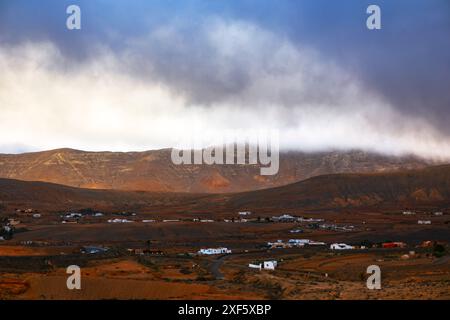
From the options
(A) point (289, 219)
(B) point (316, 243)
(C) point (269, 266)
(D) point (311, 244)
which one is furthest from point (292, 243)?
(A) point (289, 219)

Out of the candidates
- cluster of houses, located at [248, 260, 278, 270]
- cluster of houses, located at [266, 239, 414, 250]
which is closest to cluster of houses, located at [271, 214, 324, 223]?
cluster of houses, located at [266, 239, 414, 250]

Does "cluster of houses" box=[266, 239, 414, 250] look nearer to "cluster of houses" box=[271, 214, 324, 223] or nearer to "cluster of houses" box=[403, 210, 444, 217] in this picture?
"cluster of houses" box=[271, 214, 324, 223]

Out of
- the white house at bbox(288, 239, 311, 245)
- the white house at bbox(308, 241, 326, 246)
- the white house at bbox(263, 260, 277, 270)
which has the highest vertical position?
the white house at bbox(263, 260, 277, 270)

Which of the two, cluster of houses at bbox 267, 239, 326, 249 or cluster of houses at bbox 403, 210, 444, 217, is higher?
cluster of houses at bbox 403, 210, 444, 217

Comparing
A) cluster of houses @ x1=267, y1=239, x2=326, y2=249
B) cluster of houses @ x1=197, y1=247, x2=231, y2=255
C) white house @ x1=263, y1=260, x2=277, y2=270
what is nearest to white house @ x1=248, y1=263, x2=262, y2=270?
white house @ x1=263, y1=260, x2=277, y2=270

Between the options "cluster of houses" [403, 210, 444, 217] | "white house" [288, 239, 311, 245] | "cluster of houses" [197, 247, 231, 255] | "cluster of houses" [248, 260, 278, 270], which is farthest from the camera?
"cluster of houses" [403, 210, 444, 217]

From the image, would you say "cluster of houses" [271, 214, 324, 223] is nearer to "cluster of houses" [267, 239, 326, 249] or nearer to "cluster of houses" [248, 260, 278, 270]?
"cluster of houses" [267, 239, 326, 249]

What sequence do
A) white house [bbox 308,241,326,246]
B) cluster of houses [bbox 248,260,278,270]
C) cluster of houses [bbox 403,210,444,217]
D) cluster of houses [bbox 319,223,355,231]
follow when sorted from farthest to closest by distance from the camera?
cluster of houses [bbox 403,210,444,217], cluster of houses [bbox 319,223,355,231], white house [bbox 308,241,326,246], cluster of houses [bbox 248,260,278,270]

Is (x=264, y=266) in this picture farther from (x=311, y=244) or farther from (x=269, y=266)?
(x=311, y=244)

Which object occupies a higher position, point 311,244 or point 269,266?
point 269,266

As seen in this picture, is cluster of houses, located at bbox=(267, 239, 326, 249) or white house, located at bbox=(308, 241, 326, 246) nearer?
cluster of houses, located at bbox=(267, 239, 326, 249)

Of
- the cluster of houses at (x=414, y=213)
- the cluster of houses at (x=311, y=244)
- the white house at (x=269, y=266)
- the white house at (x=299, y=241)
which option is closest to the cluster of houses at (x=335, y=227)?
the cluster of houses at (x=311, y=244)

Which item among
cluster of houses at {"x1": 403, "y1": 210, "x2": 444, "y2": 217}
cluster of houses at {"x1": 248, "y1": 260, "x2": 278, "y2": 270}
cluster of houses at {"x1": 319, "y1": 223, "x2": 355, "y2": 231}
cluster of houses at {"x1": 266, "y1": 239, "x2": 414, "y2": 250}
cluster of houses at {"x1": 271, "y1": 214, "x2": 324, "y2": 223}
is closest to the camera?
cluster of houses at {"x1": 248, "y1": 260, "x2": 278, "y2": 270}

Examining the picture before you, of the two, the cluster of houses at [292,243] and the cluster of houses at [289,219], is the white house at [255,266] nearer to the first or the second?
the cluster of houses at [292,243]
